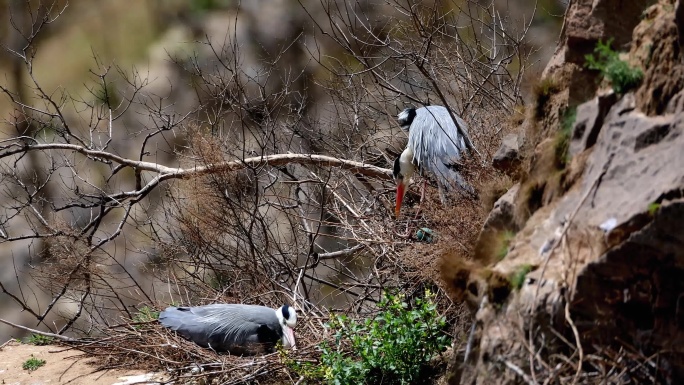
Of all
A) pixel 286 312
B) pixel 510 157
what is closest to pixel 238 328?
pixel 286 312

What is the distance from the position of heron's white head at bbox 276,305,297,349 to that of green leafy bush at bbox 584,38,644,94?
9.97 ft

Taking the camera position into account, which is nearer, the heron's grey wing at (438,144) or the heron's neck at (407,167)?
the heron's grey wing at (438,144)

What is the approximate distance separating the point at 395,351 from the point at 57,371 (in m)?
2.79

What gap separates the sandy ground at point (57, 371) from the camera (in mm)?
5867

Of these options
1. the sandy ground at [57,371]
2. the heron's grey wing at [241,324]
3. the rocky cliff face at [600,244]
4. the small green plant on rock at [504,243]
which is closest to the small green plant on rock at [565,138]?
the rocky cliff face at [600,244]

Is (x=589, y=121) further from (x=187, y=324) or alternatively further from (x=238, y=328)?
(x=187, y=324)

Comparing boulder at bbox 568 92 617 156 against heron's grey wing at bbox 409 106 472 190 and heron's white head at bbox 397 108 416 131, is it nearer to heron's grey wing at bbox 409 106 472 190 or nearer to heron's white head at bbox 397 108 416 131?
heron's grey wing at bbox 409 106 472 190

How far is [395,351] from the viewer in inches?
191

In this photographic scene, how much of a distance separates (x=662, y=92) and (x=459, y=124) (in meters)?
3.34

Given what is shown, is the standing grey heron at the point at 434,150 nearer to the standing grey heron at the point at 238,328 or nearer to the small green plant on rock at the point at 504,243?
the standing grey heron at the point at 238,328

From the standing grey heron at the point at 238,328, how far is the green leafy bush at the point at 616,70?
3.11m

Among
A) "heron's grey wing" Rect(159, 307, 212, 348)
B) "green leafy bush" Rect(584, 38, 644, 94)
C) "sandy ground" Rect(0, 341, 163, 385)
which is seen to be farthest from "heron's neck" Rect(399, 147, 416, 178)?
"green leafy bush" Rect(584, 38, 644, 94)

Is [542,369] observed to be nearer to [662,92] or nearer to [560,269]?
[560,269]

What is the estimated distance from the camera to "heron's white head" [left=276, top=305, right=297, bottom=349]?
219 inches
